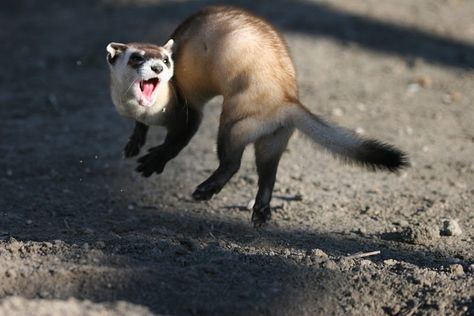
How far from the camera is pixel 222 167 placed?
618 cm

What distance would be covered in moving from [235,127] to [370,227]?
5.40 ft

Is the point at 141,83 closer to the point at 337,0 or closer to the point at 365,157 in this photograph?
the point at 365,157

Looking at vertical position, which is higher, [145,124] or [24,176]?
[145,124]

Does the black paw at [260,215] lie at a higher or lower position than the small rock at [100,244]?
lower

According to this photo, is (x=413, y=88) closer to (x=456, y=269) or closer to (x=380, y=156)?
(x=380, y=156)

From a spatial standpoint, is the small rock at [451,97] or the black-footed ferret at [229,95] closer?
the black-footed ferret at [229,95]

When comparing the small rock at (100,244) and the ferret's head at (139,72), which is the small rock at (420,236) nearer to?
the ferret's head at (139,72)

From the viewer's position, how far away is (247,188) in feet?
26.8

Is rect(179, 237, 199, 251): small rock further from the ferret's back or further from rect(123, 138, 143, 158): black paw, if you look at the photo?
rect(123, 138, 143, 158): black paw

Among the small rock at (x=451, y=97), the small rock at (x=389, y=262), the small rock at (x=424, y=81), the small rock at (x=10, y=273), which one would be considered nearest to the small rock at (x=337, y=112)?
the small rock at (x=451, y=97)

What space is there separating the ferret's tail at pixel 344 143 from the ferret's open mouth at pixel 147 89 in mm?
1019

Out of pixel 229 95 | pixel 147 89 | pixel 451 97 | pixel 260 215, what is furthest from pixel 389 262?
pixel 451 97

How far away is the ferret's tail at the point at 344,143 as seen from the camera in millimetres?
5977

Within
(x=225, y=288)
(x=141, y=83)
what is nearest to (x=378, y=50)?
(x=141, y=83)
